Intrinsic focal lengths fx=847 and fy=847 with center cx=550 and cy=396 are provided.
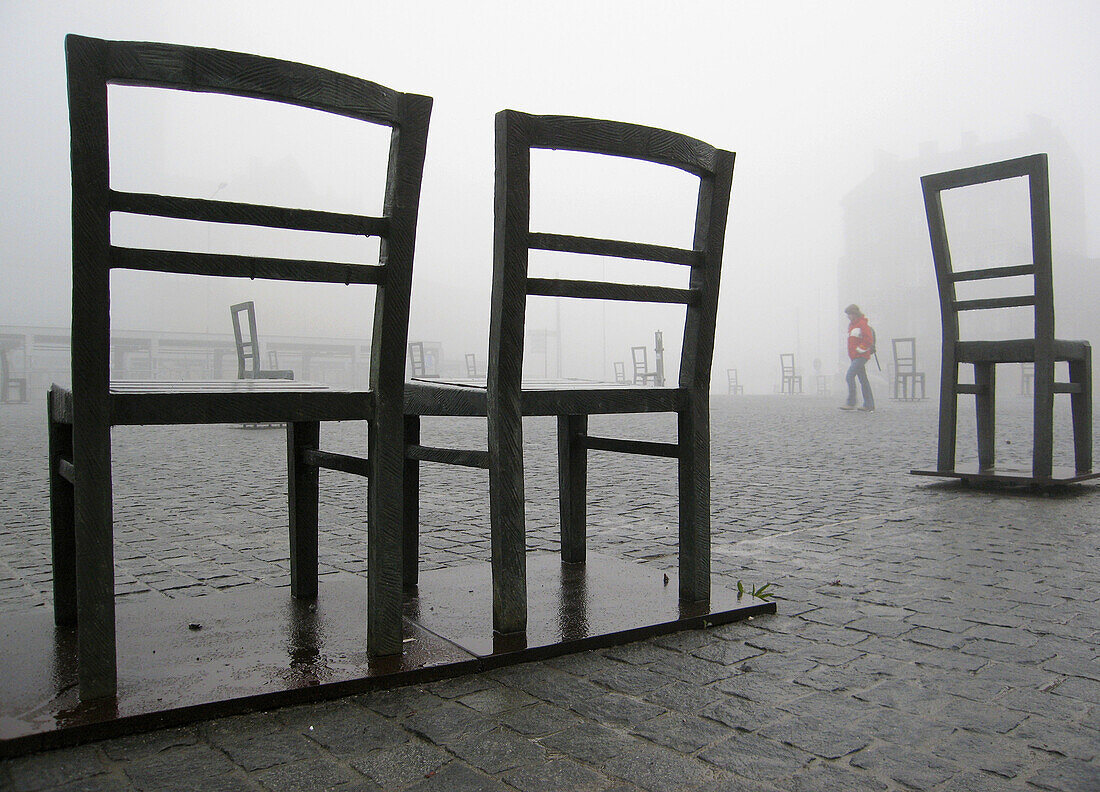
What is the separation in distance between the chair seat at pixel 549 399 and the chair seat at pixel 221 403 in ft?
0.82

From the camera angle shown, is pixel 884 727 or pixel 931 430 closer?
pixel 884 727

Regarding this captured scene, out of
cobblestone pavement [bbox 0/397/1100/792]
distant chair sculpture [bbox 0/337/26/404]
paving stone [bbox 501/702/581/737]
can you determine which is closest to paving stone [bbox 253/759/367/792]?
cobblestone pavement [bbox 0/397/1100/792]

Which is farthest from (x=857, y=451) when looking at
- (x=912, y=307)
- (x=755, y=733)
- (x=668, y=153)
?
(x=912, y=307)

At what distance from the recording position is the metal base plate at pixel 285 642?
117 centimetres

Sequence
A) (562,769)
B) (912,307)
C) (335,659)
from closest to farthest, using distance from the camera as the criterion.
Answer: (562,769) < (335,659) < (912,307)

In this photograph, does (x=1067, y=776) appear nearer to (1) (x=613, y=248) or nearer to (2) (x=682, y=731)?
(2) (x=682, y=731)

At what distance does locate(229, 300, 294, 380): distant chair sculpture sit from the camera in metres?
7.72

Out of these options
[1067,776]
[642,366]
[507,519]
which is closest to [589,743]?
[507,519]

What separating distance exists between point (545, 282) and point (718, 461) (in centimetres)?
381

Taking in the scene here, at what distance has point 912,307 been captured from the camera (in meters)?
48.6

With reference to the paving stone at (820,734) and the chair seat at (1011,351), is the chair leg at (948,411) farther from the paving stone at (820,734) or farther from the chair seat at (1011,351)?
the paving stone at (820,734)

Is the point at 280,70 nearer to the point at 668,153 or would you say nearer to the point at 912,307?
the point at 668,153

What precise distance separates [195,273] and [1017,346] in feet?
10.8

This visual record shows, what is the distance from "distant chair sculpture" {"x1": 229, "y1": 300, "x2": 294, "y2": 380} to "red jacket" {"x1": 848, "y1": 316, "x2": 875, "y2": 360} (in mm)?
7736
